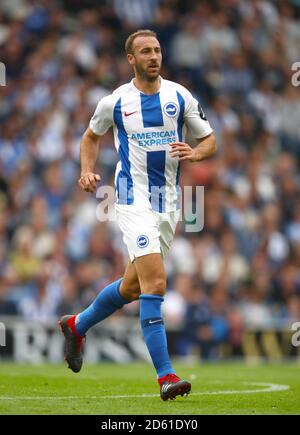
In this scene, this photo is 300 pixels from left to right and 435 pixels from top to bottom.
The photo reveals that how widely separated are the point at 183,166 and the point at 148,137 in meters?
9.36

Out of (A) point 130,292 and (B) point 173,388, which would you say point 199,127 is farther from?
(B) point 173,388

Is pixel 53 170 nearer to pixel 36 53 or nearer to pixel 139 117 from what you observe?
pixel 36 53

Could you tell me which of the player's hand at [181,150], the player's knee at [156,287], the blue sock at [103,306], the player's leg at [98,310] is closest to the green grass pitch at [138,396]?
the player's leg at [98,310]

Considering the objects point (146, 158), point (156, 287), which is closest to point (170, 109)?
point (146, 158)

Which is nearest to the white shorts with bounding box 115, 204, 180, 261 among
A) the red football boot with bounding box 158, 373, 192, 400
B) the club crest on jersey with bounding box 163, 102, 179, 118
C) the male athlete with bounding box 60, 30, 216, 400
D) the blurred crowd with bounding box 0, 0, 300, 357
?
the male athlete with bounding box 60, 30, 216, 400

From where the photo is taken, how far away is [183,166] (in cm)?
1716

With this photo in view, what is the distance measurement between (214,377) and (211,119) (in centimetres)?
857

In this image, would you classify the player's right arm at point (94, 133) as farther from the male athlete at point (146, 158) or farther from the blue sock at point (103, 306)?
the blue sock at point (103, 306)

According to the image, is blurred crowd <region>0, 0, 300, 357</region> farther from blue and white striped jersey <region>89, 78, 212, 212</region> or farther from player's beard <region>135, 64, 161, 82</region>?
player's beard <region>135, 64, 161, 82</region>

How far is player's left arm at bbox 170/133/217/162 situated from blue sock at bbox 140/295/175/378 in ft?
3.39

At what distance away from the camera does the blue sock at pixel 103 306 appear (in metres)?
8.10

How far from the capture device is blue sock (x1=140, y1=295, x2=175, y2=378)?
738 cm

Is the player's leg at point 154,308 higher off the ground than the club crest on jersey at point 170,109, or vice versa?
the club crest on jersey at point 170,109

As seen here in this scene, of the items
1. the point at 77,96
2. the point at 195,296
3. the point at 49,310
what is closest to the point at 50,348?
the point at 49,310
